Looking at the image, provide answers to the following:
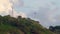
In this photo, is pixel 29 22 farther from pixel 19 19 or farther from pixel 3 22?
pixel 3 22

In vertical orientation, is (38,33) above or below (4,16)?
below

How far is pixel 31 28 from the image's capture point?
283ft

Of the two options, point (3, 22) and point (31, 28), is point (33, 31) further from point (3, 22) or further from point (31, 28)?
point (3, 22)

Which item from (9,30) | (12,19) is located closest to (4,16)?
(12,19)

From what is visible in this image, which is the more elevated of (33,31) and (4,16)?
(4,16)

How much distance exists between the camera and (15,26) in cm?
8331

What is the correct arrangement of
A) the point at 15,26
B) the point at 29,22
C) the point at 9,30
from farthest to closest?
1. the point at 29,22
2. the point at 15,26
3. the point at 9,30

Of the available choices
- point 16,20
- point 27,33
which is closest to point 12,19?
point 16,20

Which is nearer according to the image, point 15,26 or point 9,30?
point 9,30

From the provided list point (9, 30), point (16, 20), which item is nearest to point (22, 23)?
point (16, 20)

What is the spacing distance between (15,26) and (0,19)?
5.42 meters

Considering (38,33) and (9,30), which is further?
(38,33)

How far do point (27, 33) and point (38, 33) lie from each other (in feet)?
16.4

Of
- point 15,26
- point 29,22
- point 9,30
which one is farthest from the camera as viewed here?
point 29,22
